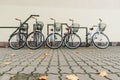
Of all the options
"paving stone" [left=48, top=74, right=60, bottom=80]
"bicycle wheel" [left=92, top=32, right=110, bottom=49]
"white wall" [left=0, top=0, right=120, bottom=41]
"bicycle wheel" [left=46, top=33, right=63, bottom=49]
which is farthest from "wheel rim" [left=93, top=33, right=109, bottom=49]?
"paving stone" [left=48, top=74, right=60, bottom=80]

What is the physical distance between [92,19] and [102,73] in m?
8.35

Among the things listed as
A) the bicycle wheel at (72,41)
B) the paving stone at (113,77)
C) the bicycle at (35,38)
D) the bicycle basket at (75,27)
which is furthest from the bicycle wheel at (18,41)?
the paving stone at (113,77)

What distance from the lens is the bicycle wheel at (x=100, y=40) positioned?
1103 centimetres

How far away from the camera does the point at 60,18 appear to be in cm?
1182

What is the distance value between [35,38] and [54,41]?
0.75m

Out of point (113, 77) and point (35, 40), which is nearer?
point (113, 77)

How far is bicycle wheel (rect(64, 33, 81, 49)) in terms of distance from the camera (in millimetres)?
10609

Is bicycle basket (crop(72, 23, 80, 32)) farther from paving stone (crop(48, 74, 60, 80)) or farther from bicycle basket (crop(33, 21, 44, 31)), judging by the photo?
paving stone (crop(48, 74, 60, 80))

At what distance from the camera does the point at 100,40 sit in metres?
11.1

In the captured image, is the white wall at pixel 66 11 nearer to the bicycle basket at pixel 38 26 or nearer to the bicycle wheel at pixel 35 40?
the bicycle basket at pixel 38 26

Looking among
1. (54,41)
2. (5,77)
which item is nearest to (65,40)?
(54,41)

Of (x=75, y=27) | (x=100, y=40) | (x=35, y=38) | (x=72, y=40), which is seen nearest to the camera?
(x=35, y=38)

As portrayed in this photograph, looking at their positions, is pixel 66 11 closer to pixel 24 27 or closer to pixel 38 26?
pixel 38 26

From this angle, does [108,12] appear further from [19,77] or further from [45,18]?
[19,77]
